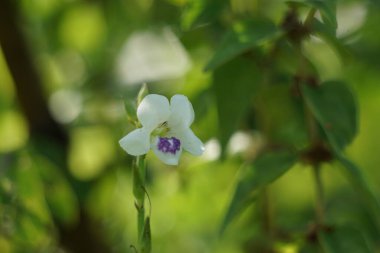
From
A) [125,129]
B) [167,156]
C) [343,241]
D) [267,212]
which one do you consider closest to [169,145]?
[167,156]

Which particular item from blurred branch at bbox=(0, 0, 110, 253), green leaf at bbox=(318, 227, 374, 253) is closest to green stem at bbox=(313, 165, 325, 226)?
green leaf at bbox=(318, 227, 374, 253)

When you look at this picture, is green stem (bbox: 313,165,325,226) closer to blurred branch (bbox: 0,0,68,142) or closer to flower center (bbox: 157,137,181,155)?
flower center (bbox: 157,137,181,155)

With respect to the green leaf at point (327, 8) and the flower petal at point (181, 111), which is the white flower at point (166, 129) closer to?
the flower petal at point (181, 111)

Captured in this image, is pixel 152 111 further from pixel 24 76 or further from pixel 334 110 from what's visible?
pixel 24 76

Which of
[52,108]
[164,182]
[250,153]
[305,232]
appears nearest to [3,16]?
[52,108]

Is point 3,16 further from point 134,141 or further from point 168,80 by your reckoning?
point 134,141

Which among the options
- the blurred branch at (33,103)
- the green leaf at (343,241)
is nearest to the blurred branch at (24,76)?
the blurred branch at (33,103)
